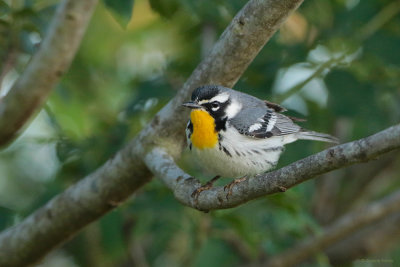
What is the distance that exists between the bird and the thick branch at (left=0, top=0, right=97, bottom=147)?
0.85m

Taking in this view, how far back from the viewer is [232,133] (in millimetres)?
4012

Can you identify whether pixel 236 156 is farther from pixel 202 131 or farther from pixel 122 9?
pixel 122 9

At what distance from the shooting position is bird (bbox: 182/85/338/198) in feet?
12.6

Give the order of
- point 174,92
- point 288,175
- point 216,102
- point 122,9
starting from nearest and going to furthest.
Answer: point 288,175 → point 122,9 → point 216,102 → point 174,92

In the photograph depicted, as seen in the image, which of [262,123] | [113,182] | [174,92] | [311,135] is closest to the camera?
[113,182]

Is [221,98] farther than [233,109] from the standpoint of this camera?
No

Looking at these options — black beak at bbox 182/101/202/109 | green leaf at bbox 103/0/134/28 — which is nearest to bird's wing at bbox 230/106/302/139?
black beak at bbox 182/101/202/109

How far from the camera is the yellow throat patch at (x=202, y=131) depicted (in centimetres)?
386

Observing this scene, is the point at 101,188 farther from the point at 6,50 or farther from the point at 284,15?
the point at 284,15

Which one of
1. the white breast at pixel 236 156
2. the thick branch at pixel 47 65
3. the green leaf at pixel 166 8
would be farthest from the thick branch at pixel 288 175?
the green leaf at pixel 166 8

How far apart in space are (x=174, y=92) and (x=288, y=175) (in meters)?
2.59

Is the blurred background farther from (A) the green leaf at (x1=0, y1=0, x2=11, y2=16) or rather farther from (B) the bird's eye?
(B) the bird's eye

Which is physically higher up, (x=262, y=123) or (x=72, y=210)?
(x=72, y=210)

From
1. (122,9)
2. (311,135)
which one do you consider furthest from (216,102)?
(311,135)
